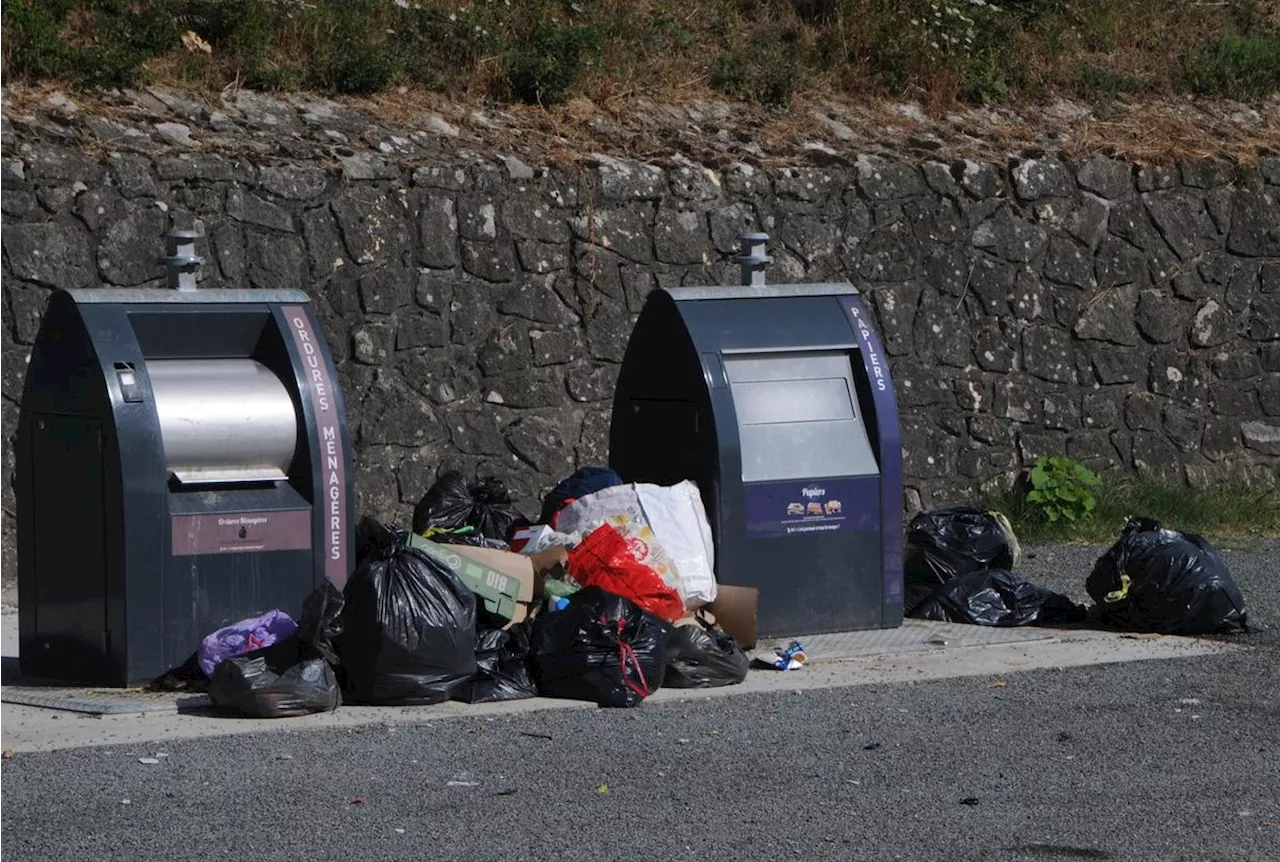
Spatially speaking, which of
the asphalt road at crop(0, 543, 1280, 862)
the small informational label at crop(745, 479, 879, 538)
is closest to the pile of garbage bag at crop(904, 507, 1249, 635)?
the small informational label at crop(745, 479, 879, 538)

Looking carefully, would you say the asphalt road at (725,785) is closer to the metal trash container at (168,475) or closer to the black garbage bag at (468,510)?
the metal trash container at (168,475)

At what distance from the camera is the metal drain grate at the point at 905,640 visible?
22.0 feet

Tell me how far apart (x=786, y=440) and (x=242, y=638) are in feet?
7.33

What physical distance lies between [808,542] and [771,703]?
3.66ft

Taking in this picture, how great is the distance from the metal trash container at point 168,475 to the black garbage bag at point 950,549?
2.66 metres

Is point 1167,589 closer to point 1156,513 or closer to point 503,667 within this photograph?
point 503,667

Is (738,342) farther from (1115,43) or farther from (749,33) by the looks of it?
(1115,43)

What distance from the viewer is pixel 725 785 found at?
494 cm

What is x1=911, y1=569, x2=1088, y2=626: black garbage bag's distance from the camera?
730cm

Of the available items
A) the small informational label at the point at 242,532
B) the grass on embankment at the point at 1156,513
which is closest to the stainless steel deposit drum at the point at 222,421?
the small informational label at the point at 242,532

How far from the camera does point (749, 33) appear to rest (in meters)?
11.5

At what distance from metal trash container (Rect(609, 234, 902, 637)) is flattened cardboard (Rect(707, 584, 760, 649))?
19 centimetres

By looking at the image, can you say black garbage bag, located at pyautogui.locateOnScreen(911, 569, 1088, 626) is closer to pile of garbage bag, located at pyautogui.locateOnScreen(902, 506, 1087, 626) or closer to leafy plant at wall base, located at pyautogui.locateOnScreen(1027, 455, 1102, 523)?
pile of garbage bag, located at pyautogui.locateOnScreen(902, 506, 1087, 626)

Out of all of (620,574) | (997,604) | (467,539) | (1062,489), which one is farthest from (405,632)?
(1062,489)
